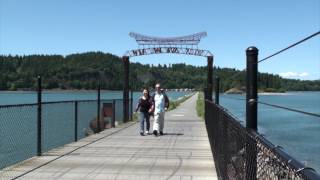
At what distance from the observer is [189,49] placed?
1118 inches

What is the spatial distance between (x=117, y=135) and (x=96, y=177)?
29.0ft

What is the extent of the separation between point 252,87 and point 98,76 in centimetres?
2876

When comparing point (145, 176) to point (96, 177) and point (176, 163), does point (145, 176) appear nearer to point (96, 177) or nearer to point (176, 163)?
point (96, 177)

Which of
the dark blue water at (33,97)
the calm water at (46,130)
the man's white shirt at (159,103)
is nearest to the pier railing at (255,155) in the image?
the man's white shirt at (159,103)

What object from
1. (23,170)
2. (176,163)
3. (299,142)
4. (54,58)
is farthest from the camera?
(54,58)

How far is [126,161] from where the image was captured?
38.3 feet

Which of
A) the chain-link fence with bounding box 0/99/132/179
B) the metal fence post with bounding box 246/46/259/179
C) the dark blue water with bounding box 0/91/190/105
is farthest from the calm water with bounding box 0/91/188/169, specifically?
the metal fence post with bounding box 246/46/259/179

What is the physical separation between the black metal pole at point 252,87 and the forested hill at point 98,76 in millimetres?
398

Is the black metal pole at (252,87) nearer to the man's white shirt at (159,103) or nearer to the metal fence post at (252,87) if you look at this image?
the metal fence post at (252,87)

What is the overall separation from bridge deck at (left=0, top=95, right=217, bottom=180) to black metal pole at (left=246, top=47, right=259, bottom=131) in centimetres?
412

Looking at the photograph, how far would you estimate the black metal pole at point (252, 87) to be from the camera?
18.2 feet

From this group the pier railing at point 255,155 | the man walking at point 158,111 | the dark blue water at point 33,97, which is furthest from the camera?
the dark blue water at point 33,97

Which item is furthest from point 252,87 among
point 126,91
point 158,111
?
point 126,91

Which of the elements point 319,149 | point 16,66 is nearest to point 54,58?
point 16,66
